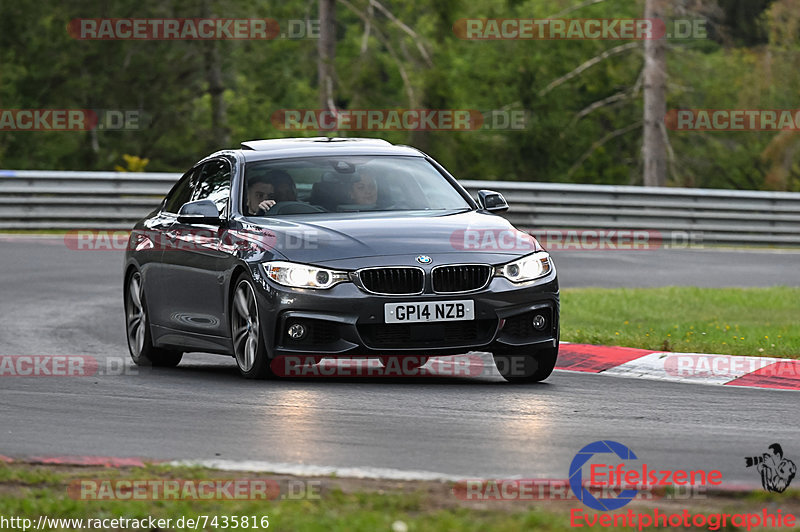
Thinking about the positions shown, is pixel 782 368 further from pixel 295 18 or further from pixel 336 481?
pixel 295 18

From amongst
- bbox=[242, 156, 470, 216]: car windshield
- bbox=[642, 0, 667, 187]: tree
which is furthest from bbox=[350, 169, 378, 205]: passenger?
bbox=[642, 0, 667, 187]: tree

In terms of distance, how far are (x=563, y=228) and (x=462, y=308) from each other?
1603 centimetres

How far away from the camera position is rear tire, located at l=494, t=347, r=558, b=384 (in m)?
10.4

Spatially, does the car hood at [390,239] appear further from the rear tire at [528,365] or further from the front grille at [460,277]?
the rear tire at [528,365]

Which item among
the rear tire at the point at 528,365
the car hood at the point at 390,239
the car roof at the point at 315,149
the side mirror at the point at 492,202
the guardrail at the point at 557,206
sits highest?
the car roof at the point at 315,149

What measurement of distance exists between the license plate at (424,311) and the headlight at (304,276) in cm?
34

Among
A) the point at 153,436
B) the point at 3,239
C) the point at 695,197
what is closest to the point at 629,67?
the point at 695,197

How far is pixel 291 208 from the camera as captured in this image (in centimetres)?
1080

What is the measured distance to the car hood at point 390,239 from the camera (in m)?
9.80

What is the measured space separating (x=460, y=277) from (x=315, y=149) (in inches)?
84.2

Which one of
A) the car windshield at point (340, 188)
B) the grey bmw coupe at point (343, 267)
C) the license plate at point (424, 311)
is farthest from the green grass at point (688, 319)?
the license plate at point (424, 311)

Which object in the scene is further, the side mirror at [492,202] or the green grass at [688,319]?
the green grass at [688,319]

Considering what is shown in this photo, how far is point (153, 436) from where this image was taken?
7730mm

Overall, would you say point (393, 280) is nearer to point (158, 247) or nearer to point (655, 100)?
point (158, 247)
